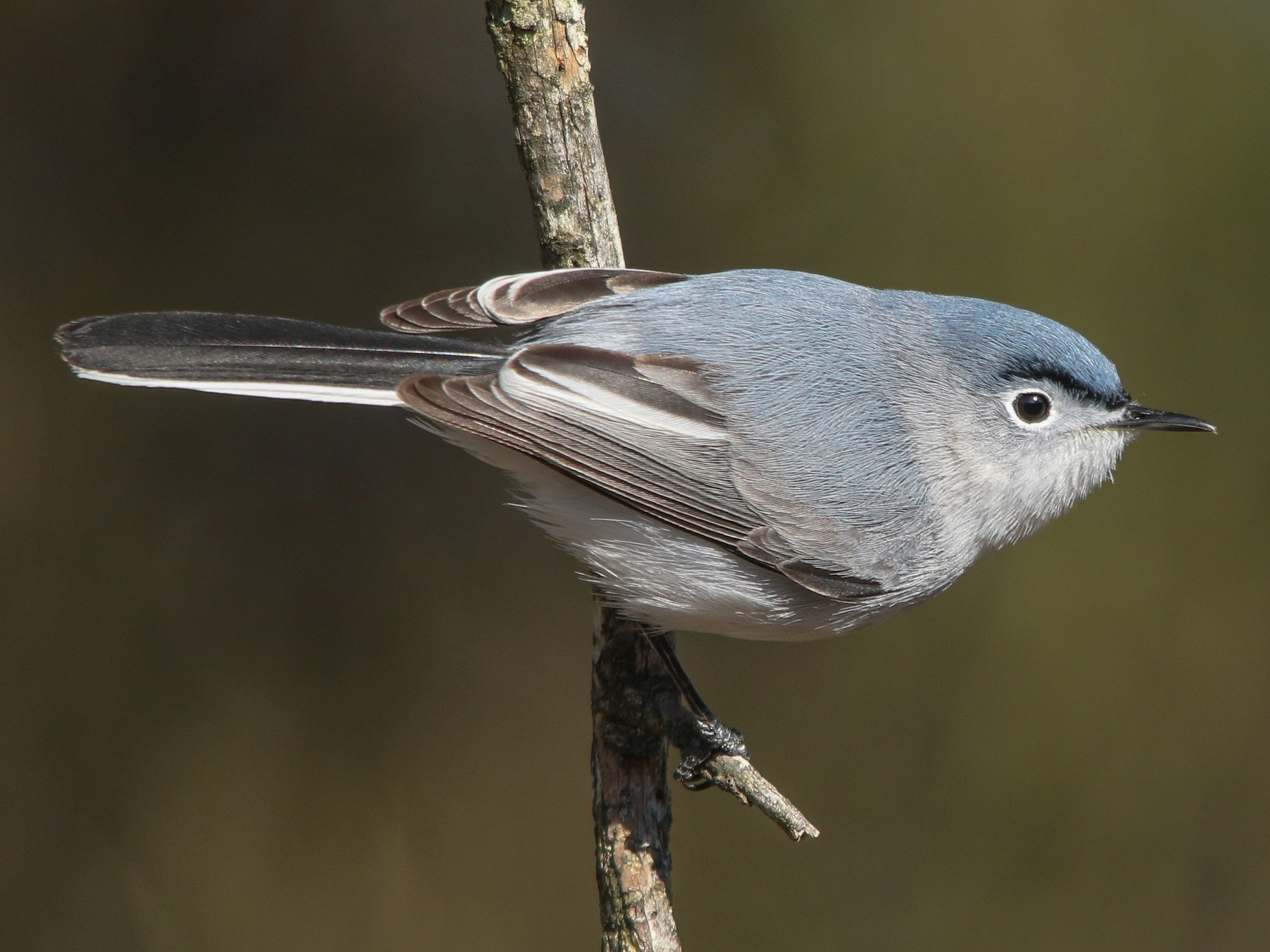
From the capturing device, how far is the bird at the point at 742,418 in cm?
198

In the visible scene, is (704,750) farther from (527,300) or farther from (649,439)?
(527,300)

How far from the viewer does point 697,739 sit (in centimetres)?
197

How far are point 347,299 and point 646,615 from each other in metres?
1.85

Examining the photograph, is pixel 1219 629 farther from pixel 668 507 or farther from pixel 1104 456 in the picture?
pixel 668 507

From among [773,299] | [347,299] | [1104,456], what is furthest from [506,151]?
[1104,456]

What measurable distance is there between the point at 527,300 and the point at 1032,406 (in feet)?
3.49

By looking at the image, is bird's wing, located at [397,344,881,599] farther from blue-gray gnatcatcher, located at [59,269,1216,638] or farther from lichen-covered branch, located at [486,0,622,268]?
lichen-covered branch, located at [486,0,622,268]

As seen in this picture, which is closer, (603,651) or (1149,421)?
(1149,421)

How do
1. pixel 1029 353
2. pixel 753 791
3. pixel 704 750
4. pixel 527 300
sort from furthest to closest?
pixel 527 300 → pixel 1029 353 → pixel 704 750 → pixel 753 791

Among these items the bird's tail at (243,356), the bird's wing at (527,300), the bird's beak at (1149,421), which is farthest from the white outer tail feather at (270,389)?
the bird's beak at (1149,421)

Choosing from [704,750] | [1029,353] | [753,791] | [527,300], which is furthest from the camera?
[527,300]

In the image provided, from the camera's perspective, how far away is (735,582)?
203 cm

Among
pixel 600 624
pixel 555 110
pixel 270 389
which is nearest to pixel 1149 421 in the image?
pixel 600 624

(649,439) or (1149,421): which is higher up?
(649,439)
